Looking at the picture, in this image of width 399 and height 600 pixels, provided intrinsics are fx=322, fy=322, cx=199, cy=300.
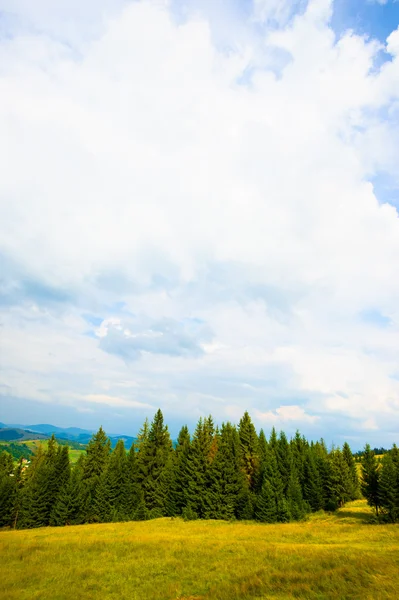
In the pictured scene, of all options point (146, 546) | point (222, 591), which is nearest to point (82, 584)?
point (222, 591)

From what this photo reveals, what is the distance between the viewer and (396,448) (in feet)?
135

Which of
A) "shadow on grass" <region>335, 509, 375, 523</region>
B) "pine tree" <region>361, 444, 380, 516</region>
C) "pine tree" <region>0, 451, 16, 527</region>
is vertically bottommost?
"pine tree" <region>0, 451, 16, 527</region>

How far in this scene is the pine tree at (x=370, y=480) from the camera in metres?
40.8

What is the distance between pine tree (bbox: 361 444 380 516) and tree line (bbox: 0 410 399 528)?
0.82 metres

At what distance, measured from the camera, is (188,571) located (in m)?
17.0

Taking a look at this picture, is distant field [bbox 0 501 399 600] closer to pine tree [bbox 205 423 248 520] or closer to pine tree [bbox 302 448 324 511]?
pine tree [bbox 205 423 248 520]

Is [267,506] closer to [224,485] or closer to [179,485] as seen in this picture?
[224,485]

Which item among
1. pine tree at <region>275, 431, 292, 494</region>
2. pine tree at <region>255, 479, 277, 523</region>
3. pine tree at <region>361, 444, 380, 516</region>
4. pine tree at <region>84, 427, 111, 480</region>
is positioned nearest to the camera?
pine tree at <region>361, 444, 380, 516</region>

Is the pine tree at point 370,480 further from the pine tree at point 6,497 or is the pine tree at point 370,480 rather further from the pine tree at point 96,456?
the pine tree at point 6,497

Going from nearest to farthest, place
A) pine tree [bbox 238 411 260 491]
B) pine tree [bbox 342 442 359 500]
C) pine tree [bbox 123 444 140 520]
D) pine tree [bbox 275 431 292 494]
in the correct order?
1. pine tree [bbox 123 444 140 520]
2. pine tree [bbox 275 431 292 494]
3. pine tree [bbox 238 411 260 491]
4. pine tree [bbox 342 442 359 500]

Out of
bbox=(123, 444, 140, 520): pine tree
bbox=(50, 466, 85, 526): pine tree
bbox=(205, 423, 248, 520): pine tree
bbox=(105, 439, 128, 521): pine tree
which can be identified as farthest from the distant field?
bbox=(123, 444, 140, 520): pine tree

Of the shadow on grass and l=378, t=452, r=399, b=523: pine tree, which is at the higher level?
l=378, t=452, r=399, b=523: pine tree

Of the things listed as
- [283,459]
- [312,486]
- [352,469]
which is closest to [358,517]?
[312,486]

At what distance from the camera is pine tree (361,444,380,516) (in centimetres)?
4084
